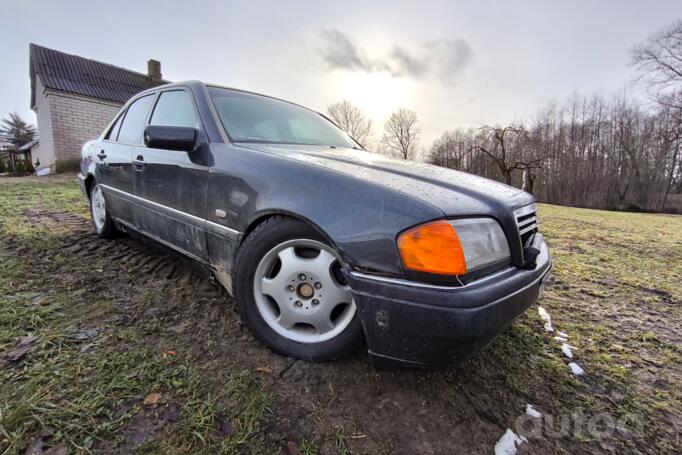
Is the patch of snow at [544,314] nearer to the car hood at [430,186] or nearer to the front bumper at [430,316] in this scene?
the car hood at [430,186]

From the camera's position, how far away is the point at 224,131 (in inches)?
80.5

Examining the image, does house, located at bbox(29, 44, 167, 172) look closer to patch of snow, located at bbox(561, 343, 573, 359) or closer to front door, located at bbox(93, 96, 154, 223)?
front door, located at bbox(93, 96, 154, 223)

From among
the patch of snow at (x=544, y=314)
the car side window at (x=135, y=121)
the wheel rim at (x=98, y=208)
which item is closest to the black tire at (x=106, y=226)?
the wheel rim at (x=98, y=208)

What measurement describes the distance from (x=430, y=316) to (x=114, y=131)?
3.60 metres

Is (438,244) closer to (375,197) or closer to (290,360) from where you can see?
(375,197)

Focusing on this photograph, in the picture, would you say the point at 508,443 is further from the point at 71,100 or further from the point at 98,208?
the point at 71,100

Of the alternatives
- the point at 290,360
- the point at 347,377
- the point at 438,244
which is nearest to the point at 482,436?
the point at 347,377

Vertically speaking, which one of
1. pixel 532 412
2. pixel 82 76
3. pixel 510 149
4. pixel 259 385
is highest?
pixel 82 76

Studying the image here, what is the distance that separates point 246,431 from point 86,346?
1055 millimetres

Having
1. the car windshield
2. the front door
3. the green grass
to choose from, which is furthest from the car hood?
the front door

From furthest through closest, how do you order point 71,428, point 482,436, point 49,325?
point 49,325 < point 482,436 < point 71,428

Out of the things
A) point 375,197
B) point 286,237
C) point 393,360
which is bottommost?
point 393,360

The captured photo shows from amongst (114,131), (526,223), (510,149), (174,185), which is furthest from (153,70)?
(510,149)

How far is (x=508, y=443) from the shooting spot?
130cm
